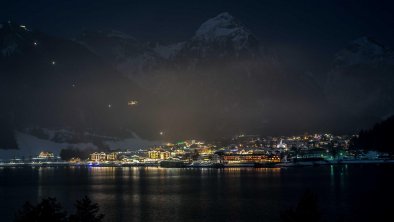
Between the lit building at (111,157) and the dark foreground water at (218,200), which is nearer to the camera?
the dark foreground water at (218,200)

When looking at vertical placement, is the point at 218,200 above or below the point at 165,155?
below

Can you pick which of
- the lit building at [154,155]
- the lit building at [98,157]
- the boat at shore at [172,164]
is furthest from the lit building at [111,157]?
the boat at shore at [172,164]

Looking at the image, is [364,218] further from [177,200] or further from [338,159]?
[338,159]

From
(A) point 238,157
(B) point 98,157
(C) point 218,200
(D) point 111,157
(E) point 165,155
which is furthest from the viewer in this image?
(B) point 98,157

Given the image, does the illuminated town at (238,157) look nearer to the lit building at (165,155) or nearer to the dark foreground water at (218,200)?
the lit building at (165,155)

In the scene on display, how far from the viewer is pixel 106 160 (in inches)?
6294

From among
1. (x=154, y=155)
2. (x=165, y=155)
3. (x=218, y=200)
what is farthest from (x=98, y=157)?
(x=218, y=200)

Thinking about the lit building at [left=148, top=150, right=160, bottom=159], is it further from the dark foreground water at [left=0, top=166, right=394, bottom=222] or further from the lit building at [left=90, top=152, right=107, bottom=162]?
the dark foreground water at [left=0, top=166, right=394, bottom=222]

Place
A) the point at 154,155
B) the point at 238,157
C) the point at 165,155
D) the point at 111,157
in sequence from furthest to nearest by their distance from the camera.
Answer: the point at 111,157 < the point at 154,155 < the point at 165,155 < the point at 238,157

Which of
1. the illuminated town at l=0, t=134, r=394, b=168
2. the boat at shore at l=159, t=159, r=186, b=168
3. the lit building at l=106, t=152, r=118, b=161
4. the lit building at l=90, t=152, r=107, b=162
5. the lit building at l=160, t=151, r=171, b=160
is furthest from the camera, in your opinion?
the lit building at l=90, t=152, r=107, b=162

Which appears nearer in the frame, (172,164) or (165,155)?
(172,164)

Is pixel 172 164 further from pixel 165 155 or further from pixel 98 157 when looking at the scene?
pixel 98 157

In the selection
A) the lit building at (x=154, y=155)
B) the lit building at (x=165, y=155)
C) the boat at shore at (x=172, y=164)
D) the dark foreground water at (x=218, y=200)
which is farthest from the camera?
the lit building at (x=154, y=155)

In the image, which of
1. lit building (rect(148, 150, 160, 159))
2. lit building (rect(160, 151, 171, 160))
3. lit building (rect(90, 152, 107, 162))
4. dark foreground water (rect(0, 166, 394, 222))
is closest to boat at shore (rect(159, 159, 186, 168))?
lit building (rect(160, 151, 171, 160))
